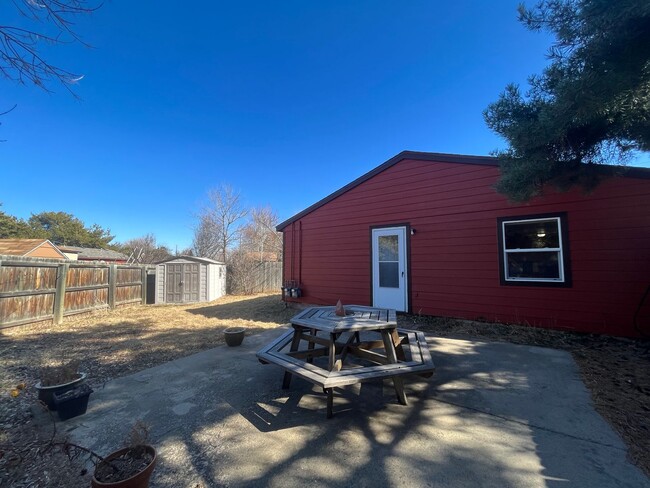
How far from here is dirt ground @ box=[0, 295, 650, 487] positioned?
2.05 metres

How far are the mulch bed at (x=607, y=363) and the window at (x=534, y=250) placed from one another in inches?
38.3

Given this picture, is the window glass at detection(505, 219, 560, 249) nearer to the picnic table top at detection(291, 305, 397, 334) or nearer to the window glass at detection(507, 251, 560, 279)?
the window glass at detection(507, 251, 560, 279)

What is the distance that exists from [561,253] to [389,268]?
3383 millimetres

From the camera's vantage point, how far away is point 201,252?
24.5 meters

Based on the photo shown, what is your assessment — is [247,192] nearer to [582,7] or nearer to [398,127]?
[398,127]

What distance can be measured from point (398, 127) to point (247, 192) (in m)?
15.8

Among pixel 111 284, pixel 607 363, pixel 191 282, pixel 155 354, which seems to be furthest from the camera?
pixel 191 282

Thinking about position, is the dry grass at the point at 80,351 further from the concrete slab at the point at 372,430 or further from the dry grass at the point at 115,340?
the concrete slab at the point at 372,430

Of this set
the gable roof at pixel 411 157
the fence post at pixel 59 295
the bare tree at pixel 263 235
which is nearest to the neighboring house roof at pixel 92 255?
the bare tree at pixel 263 235

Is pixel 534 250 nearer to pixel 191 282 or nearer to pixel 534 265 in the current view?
pixel 534 265

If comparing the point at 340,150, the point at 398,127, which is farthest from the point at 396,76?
the point at 340,150

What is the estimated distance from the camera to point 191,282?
1287 centimetres

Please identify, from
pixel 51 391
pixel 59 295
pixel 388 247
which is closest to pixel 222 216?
pixel 59 295

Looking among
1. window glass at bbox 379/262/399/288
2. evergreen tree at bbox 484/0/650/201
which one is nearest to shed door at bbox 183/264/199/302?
window glass at bbox 379/262/399/288
